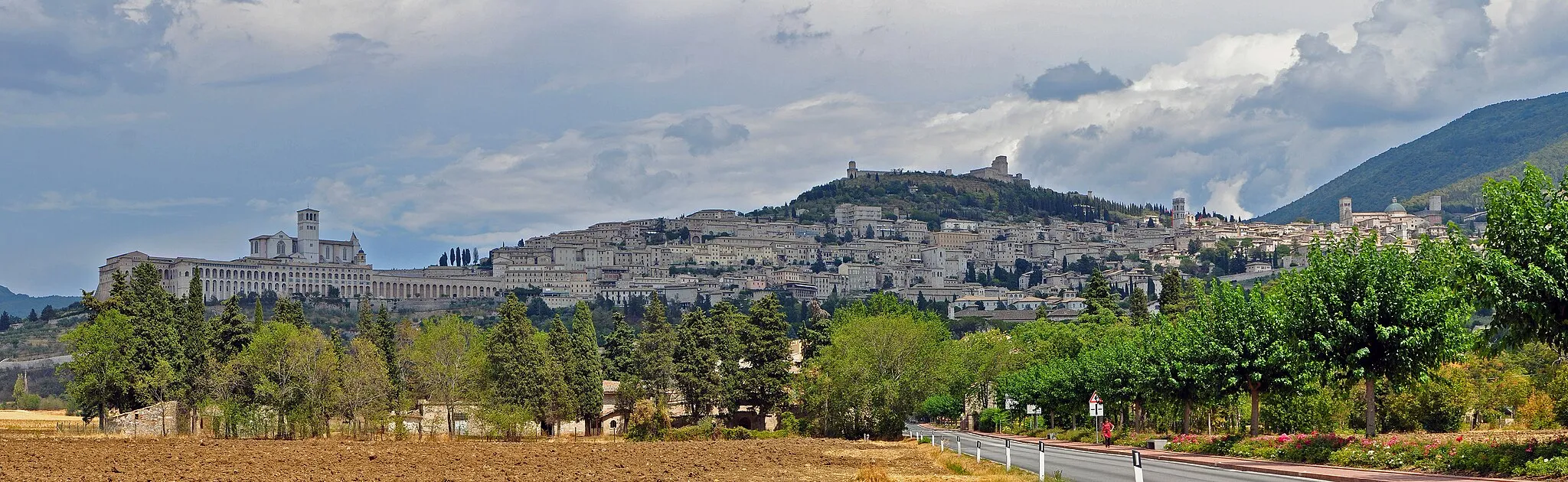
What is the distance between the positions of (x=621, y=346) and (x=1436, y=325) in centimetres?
7268

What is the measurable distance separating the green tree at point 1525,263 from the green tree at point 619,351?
71.0 m

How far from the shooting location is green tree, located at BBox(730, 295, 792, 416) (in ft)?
249

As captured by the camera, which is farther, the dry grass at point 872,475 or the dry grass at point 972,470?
the dry grass at point 872,475

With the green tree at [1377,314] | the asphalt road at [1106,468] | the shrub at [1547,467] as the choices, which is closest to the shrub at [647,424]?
the asphalt road at [1106,468]

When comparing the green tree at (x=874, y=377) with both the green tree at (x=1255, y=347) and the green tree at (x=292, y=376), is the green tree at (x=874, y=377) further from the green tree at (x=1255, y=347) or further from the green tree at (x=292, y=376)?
the green tree at (x=1255, y=347)

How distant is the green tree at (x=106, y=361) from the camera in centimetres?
6781

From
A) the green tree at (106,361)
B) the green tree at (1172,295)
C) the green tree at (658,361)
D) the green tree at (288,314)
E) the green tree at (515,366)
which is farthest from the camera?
the green tree at (1172,295)

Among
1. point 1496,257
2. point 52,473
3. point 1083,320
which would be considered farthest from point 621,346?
point 1496,257

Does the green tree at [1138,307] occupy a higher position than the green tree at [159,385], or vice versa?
the green tree at [1138,307]

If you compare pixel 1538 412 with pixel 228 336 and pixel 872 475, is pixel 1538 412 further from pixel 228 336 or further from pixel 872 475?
pixel 228 336

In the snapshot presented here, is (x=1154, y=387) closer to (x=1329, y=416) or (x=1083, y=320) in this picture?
(x=1329, y=416)

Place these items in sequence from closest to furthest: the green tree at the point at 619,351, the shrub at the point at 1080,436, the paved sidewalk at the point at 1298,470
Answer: the paved sidewalk at the point at 1298,470, the shrub at the point at 1080,436, the green tree at the point at 619,351

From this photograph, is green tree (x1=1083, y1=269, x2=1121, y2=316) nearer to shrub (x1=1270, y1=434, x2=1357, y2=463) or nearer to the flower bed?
the flower bed

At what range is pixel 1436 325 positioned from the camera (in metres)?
32.7
